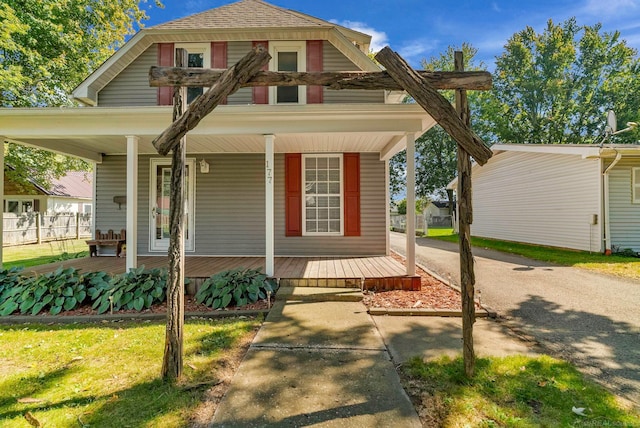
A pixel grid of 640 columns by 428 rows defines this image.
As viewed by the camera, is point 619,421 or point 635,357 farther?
point 635,357

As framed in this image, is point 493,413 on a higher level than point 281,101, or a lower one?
lower

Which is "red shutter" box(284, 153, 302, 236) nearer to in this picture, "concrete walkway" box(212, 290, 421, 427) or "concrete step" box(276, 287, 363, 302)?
"concrete step" box(276, 287, 363, 302)

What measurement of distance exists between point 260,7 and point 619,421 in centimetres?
936

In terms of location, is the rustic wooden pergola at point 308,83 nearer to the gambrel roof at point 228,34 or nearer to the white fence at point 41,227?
the gambrel roof at point 228,34

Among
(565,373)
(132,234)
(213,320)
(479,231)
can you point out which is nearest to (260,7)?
(132,234)

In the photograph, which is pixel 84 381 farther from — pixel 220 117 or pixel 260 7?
pixel 260 7

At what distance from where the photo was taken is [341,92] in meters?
7.02

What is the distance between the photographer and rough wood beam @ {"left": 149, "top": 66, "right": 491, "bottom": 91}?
2.51 metres

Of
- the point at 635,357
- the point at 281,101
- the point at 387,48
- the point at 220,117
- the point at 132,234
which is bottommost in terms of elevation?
the point at 635,357

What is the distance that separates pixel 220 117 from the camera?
497cm

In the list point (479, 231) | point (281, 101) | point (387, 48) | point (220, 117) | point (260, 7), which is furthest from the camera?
point (479, 231)

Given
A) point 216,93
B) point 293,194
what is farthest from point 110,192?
point 216,93

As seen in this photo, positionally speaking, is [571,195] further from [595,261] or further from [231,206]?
[231,206]

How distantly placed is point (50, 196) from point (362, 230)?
1995 centimetres
